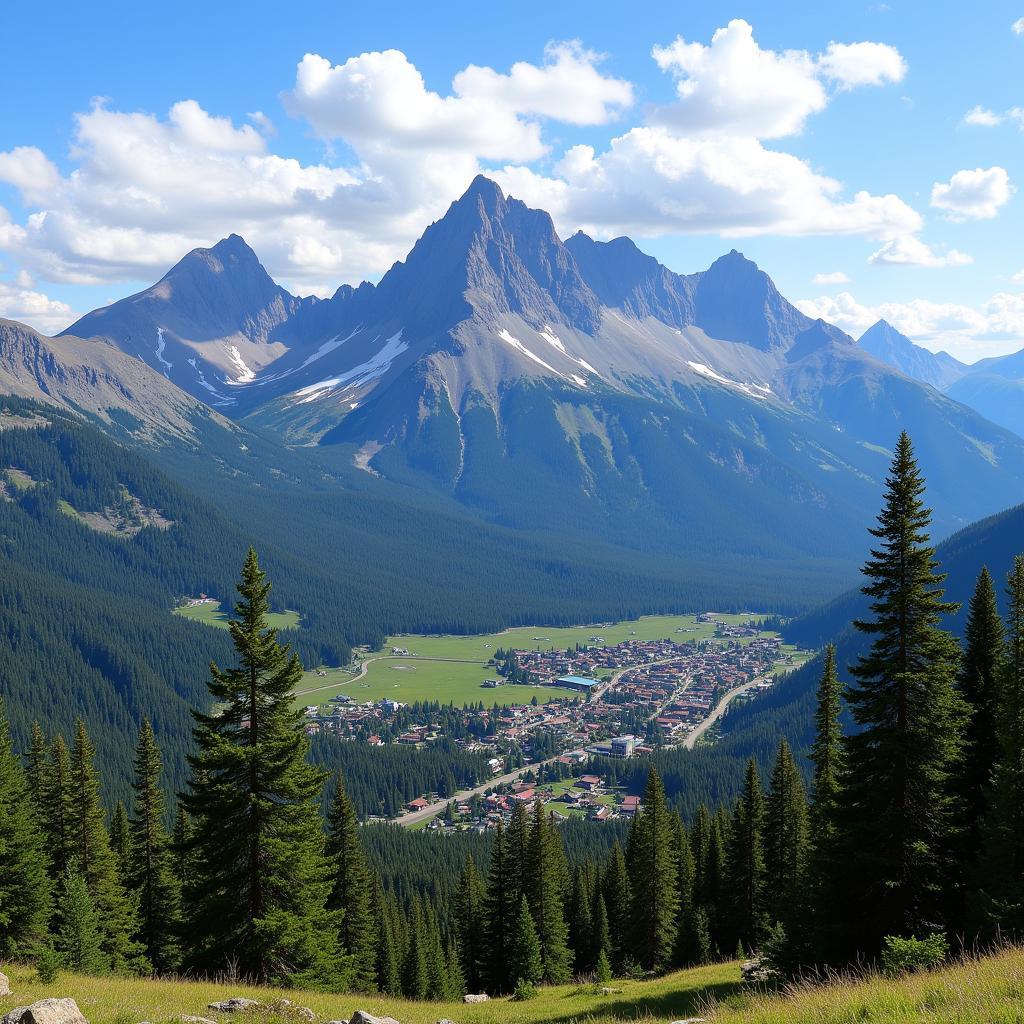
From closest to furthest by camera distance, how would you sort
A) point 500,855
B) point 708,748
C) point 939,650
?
point 939,650
point 500,855
point 708,748

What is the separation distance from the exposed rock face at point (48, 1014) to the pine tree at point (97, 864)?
3154cm

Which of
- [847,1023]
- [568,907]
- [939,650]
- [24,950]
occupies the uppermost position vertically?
[939,650]

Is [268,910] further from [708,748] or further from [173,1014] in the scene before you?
[708,748]

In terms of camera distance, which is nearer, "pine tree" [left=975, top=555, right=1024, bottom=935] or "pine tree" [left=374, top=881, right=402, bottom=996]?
"pine tree" [left=975, top=555, right=1024, bottom=935]

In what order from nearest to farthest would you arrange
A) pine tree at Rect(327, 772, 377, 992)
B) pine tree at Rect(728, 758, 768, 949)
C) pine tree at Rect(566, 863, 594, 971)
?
pine tree at Rect(327, 772, 377, 992) → pine tree at Rect(728, 758, 768, 949) → pine tree at Rect(566, 863, 594, 971)

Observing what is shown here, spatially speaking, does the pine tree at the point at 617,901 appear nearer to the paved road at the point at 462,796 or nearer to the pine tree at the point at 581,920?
the pine tree at the point at 581,920

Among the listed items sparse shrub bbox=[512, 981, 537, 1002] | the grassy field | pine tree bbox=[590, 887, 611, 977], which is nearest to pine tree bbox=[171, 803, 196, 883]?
sparse shrub bbox=[512, 981, 537, 1002]

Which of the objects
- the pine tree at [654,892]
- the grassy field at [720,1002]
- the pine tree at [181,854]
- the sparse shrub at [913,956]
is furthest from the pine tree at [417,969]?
the sparse shrub at [913,956]

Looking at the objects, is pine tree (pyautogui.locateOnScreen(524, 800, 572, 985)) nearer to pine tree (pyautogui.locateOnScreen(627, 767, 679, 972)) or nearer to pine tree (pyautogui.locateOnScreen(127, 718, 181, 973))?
pine tree (pyautogui.locateOnScreen(627, 767, 679, 972))

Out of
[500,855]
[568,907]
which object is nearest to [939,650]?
[500,855]

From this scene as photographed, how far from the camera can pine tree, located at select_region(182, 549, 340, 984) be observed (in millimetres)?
29438

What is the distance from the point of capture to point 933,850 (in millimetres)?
28812

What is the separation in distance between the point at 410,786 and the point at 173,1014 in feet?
456

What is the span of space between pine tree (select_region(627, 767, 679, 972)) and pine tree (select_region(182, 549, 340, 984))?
3114 centimetres
